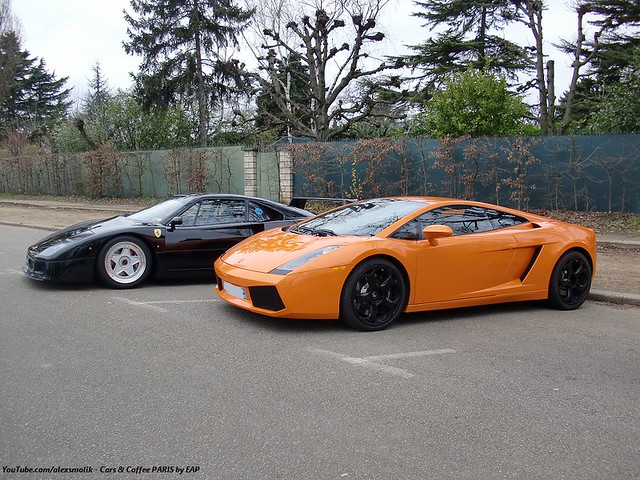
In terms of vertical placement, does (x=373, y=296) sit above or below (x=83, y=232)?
below

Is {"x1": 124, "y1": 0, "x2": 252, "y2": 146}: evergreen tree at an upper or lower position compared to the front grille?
upper

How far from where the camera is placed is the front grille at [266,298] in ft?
17.2

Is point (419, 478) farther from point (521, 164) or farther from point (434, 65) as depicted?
point (434, 65)

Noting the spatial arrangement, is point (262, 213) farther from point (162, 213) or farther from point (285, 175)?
point (285, 175)

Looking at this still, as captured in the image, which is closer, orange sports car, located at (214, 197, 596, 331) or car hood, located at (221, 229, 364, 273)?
orange sports car, located at (214, 197, 596, 331)

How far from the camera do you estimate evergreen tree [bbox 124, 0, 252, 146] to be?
106ft

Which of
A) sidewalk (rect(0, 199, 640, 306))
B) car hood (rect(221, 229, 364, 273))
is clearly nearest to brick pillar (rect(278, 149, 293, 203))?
sidewalk (rect(0, 199, 640, 306))

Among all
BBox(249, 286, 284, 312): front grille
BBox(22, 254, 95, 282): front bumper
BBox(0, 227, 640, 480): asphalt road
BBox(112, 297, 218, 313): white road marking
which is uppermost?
BBox(22, 254, 95, 282): front bumper

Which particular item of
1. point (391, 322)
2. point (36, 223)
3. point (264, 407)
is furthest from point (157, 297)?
point (36, 223)

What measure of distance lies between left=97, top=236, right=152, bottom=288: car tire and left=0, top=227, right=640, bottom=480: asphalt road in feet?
3.07

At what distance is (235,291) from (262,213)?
106 inches

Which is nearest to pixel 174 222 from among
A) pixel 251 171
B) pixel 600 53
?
pixel 251 171

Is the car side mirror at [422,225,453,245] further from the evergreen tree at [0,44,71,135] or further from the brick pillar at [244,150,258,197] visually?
the evergreen tree at [0,44,71,135]

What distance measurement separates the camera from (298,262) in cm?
536
